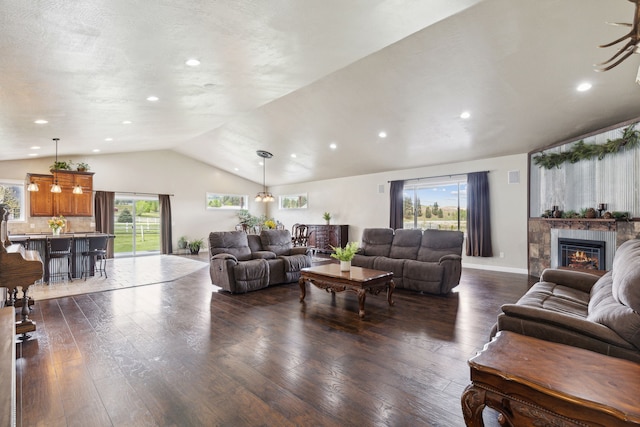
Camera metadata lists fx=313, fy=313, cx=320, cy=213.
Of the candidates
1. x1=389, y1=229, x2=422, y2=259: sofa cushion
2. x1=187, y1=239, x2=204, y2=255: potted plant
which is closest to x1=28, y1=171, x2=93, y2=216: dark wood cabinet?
x1=187, y1=239, x2=204, y2=255: potted plant

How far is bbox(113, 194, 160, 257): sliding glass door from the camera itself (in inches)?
384

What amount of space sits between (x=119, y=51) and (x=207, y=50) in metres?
0.74

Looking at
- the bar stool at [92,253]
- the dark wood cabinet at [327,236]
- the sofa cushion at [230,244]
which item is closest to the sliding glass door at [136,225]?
the bar stool at [92,253]

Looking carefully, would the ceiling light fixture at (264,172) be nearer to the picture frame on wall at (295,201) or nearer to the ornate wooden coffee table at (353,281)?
the picture frame on wall at (295,201)

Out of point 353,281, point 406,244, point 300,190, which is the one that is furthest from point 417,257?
point 300,190

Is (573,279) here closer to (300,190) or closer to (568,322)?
(568,322)

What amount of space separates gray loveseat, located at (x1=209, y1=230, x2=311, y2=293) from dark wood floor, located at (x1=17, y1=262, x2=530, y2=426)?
0.50 metres

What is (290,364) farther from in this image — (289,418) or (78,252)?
(78,252)

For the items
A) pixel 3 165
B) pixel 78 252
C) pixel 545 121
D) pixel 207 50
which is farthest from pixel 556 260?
pixel 3 165

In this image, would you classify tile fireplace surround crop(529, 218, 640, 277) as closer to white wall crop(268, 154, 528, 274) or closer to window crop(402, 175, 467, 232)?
white wall crop(268, 154, 528, 274)

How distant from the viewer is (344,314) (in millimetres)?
3996

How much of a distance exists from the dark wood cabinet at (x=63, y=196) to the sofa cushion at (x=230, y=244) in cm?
483

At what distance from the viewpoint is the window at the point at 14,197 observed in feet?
24.2

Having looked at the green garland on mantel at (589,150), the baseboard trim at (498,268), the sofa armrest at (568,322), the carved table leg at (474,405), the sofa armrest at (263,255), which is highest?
the green garland on mantel at (589,150)
